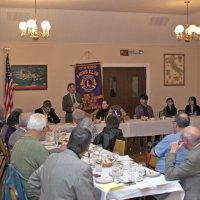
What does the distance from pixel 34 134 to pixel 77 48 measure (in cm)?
653

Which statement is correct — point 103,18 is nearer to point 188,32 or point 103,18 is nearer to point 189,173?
point 188,32

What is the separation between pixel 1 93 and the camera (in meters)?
9.30

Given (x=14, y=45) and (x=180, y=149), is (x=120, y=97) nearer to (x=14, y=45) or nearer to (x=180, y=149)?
(x=14, y=45)

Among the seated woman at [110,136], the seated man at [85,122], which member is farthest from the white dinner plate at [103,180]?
the seated man at [85,122]

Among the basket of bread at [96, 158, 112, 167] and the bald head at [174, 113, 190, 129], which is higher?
the bald head at [174, 113, 190, 129]

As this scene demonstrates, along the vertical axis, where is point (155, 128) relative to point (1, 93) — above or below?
below

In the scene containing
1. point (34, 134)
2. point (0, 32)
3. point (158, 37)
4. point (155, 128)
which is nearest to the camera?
point (34, 134)

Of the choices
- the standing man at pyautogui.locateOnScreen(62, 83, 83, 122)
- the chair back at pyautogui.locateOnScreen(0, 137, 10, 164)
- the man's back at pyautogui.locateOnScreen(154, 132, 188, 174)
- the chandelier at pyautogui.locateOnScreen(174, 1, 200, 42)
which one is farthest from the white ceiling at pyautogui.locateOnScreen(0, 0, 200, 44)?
the man's back at pyautogui.locateOnScreen(154, 132, 188, 174)

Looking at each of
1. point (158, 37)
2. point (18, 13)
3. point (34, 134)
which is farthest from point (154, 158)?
point (158, 37)

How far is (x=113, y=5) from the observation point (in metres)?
8.43

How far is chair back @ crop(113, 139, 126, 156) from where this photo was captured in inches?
198

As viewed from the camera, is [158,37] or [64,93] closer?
[64,93]

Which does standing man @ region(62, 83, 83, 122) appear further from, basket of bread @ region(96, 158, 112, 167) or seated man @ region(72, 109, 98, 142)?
basket of bread @ region(96, 158, 112, 167)

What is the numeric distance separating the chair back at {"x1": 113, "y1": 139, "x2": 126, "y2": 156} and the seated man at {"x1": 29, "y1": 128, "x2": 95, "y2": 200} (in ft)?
7.30
